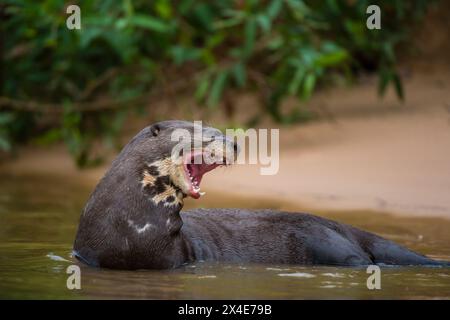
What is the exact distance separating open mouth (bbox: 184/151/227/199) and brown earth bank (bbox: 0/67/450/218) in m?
2.86

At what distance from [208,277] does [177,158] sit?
2.08 feet

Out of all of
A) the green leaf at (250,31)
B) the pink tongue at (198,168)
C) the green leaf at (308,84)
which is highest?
the green leaf at (250,31)

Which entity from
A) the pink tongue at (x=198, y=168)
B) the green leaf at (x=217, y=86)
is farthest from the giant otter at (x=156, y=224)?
the green leaf at (x=217, y=86)

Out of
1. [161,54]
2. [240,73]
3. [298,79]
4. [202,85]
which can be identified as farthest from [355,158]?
[161,54]

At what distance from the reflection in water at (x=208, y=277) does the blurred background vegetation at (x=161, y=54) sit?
294 centimetres

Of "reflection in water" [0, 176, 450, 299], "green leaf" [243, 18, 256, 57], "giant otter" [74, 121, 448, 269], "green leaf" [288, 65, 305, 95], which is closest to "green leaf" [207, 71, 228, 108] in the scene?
"green leaf" [243, 18, 256, 57]

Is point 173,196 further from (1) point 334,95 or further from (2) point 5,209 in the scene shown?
(1) point 334,95

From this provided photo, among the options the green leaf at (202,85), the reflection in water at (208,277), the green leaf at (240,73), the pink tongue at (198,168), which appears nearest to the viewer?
the reflection in water at (208,277)

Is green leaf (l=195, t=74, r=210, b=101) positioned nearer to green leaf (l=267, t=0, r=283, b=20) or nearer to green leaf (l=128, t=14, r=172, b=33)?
green leaf (l=128, t=14, r=172, b=33)

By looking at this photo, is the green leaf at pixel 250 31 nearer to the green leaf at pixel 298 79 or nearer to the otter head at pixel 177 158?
the green leaf at pixel 298 79

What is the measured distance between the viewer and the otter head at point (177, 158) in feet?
17.8

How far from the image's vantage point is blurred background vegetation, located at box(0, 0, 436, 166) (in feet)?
32.3

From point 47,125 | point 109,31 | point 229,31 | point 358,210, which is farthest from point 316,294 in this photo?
point 47,125

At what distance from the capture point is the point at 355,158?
979 cm
